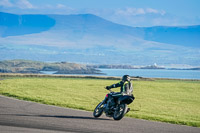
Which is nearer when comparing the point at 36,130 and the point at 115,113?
the point at 36,130

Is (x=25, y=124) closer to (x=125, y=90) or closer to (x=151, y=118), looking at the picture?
(x=125, y=90)

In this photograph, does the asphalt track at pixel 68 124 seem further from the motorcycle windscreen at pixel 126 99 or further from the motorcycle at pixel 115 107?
the motorcycle windscreen at pixel 126 99

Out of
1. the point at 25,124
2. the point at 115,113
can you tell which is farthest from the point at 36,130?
the point at 115,113

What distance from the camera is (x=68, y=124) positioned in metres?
15.8

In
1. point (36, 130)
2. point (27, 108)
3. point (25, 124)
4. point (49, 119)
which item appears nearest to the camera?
A: point (36, 130)

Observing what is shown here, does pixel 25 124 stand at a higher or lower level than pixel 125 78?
lower

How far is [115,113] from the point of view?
57.5ft

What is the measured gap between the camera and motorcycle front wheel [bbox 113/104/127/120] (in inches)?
676

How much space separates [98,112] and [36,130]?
14.8 feet

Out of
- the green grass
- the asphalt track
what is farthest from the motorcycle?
the green grass

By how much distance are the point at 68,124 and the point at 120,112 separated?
8.22 feet

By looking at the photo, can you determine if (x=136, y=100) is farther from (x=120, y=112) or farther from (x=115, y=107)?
(x=120, y=112)

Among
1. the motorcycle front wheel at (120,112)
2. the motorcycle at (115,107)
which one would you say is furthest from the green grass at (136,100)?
the motorcycle front wheel at (120,112)

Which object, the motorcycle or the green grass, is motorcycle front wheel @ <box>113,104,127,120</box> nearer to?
the motorcycle
